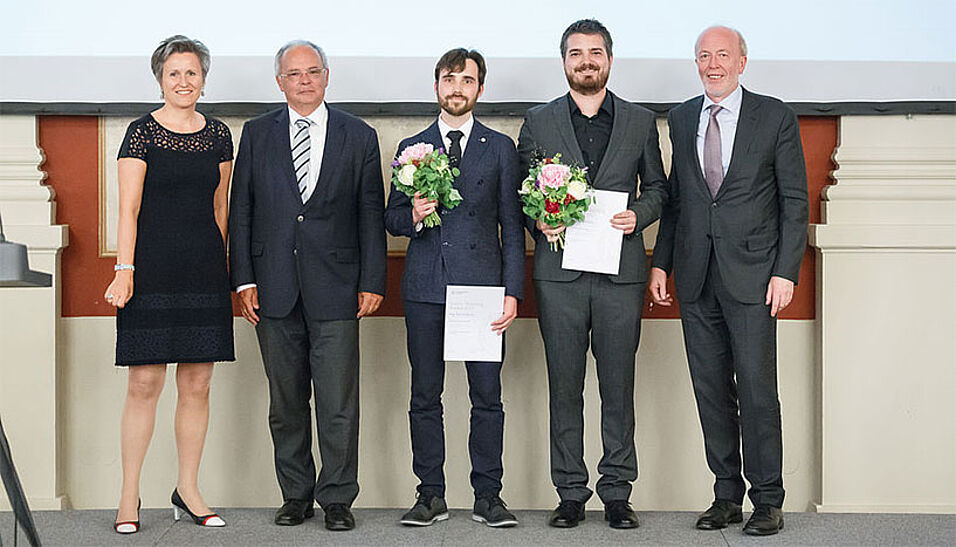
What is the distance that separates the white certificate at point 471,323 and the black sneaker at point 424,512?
578 millimetres

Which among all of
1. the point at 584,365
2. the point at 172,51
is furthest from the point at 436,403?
the point at 172,51

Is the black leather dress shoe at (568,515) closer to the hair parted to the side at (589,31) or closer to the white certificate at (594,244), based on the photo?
the white certificate at (594,244)

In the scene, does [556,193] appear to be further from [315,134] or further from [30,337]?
[30,337]

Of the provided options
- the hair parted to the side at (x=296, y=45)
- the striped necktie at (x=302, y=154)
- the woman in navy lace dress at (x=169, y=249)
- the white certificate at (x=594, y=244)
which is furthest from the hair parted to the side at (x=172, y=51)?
the white certificate at (x=594, y=244)

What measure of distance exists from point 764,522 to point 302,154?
2.14m

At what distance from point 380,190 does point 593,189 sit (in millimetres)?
A: 795

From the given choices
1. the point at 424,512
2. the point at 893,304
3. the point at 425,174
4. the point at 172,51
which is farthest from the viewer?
the point at 893,304

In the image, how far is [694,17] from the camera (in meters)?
4.55

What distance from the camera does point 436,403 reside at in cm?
414

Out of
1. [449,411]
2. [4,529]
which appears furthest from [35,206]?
[449,411]

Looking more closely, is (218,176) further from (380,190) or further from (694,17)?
(694,17)

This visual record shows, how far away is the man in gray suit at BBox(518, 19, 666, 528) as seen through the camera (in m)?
4.04

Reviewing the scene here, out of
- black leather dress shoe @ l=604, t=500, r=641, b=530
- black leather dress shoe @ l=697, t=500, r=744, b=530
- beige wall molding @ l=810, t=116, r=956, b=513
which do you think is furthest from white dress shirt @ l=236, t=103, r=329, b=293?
beige wall molding @ l=810, t=116, r=956, b=513

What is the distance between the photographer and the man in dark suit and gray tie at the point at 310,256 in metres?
4.08
